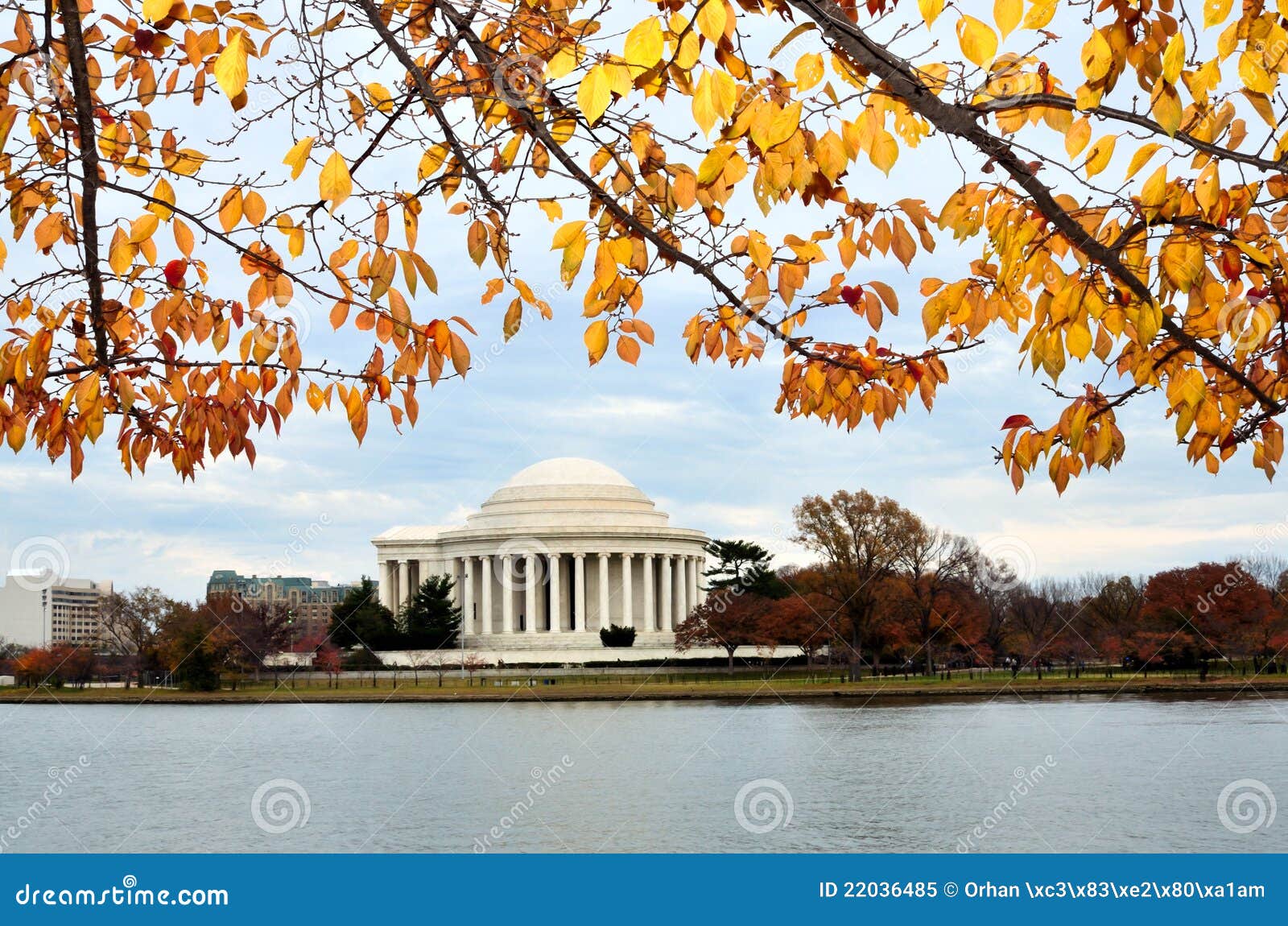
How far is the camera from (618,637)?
95750 millimetres

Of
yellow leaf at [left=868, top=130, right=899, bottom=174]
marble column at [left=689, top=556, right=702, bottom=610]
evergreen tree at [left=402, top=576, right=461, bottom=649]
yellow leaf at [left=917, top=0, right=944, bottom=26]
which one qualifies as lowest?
evergreen tree at [left=402, top=576, right=461, bottom=649]

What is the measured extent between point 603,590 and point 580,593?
1.83 m

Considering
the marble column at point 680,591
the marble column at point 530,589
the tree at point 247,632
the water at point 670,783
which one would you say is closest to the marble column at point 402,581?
the marble column at point 530,589

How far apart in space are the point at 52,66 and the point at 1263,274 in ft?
18.8

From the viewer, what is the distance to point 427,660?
88688 mm

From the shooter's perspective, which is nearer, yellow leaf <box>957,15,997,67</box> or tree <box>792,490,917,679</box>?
yellow leaf <box>957,15,997,67</box>

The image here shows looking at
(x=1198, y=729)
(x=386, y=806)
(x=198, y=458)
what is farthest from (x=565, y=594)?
(x=198, y=458)

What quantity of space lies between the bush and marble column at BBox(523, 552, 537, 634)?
7.64m

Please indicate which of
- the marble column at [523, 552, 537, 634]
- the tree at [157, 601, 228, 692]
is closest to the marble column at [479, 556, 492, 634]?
the marble column at [523, 552, 537, 634]

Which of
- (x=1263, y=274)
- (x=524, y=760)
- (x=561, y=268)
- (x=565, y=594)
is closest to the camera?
(x=561, y=268)

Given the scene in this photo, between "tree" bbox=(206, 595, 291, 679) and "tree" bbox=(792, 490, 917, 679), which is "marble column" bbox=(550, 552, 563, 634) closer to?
"tree" bbox=(206, 595, 291, 679)

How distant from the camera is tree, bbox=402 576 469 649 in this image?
92375 millimetres

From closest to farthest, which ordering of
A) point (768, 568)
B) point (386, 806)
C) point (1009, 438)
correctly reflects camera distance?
point (1009, 438) → point (386, 806) → point (768, 568)

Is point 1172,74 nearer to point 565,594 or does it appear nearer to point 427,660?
point 427,660
